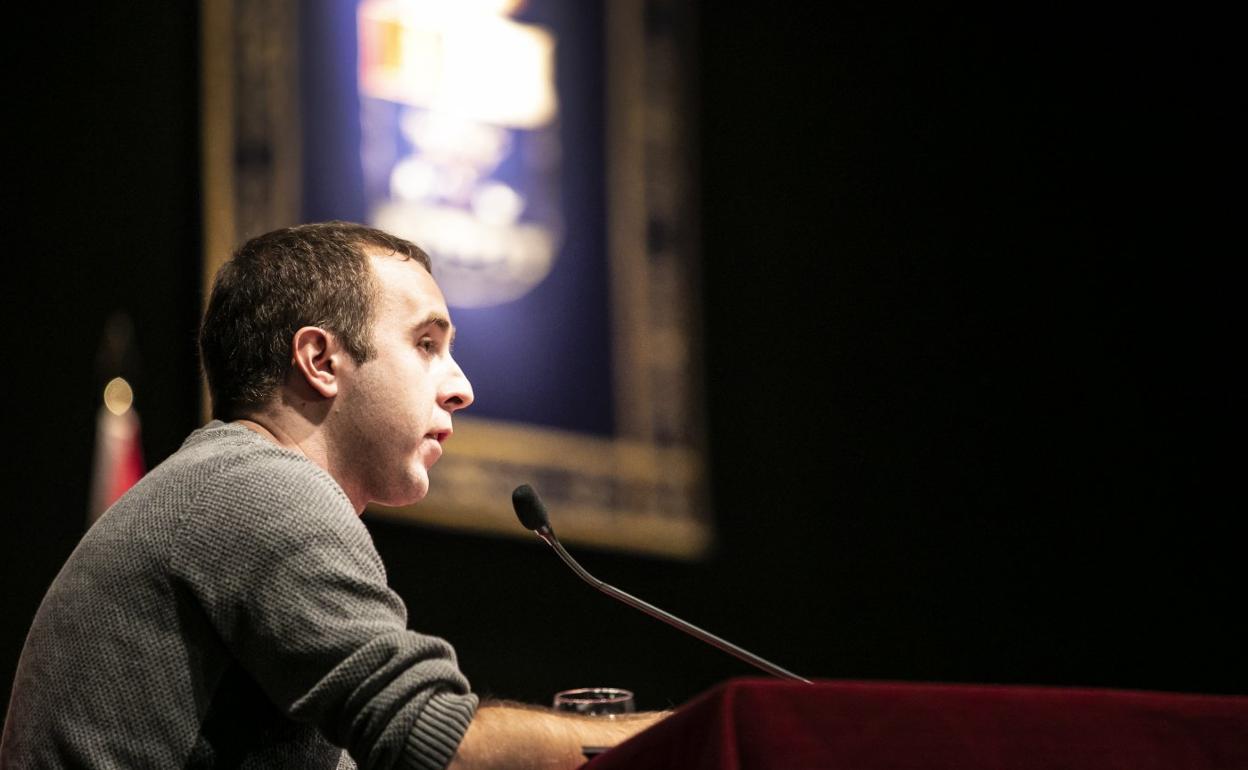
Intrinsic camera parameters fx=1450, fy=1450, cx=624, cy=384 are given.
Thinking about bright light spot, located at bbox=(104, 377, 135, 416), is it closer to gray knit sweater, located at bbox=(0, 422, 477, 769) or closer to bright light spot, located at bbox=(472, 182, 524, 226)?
bright light spot, located at bbox=(472, 182, 524, 226)

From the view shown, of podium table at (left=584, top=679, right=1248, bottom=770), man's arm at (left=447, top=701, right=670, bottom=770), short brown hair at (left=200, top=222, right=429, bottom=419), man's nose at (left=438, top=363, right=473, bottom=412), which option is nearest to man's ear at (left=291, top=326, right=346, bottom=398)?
short brown hair at (left=200, top=222, right=429, bottom=419)

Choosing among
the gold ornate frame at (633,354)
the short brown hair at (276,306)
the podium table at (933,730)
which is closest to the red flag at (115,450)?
the gold ornate frame at (633,354)

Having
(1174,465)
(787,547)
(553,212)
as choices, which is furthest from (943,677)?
(553,212)

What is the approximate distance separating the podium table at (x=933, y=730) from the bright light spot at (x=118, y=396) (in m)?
2.25

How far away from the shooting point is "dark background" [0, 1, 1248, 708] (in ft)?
14.4

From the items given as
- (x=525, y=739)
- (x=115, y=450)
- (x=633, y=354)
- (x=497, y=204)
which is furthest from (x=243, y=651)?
(x=633, y=354)

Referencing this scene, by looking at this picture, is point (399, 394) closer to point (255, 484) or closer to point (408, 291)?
point (408, 291)

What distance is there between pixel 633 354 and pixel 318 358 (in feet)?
8.35

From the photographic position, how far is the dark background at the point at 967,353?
173 inches

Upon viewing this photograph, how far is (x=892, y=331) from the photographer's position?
459cm

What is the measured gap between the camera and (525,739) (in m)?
1.37

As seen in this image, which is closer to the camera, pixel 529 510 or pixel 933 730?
pixel 933 730

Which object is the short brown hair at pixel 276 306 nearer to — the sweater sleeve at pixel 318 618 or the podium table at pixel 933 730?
the sweater sleeve at pixel 318 618

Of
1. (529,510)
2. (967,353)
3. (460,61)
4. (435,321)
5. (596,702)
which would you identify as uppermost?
(460,61)
